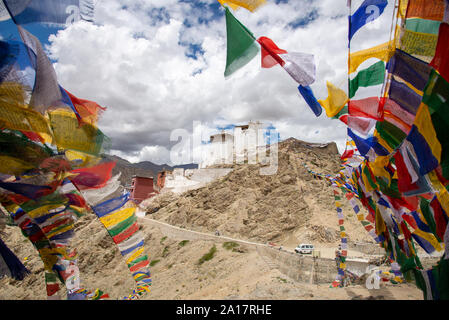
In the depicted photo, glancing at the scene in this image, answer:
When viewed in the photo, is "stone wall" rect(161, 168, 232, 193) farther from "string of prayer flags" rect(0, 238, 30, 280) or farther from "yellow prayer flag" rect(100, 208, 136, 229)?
"string of prayer flags" rect(0, 238, 30, 280)

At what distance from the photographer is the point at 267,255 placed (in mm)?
21594

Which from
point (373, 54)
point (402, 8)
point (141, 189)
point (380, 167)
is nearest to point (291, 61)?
point (373, 54)

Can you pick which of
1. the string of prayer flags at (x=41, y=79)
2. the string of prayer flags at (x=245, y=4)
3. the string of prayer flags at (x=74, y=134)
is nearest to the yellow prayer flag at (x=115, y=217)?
the string of prayer flags at (x=74, y=134)

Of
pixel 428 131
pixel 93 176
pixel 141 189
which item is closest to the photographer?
pixel 428 131

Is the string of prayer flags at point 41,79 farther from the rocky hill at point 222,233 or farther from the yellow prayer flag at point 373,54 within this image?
the rocky hill at point 222,233

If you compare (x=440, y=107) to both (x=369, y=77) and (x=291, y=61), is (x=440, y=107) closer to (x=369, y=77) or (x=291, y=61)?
(x=369, y=77)

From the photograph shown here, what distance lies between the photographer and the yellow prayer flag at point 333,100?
6.20 meters

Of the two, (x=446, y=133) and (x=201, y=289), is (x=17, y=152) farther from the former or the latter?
(x=201, y=289)

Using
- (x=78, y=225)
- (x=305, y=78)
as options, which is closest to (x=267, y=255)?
(x=305, y=78)

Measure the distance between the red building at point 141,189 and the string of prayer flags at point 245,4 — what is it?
42907 mm

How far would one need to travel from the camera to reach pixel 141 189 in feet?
152

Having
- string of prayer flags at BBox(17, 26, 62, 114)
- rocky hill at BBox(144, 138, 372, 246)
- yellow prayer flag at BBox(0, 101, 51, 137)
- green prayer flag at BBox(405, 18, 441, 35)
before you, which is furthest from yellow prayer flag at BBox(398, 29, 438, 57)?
rocky hill at BBox(144, 138, 372, 246)

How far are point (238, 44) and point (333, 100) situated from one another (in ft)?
8.49
